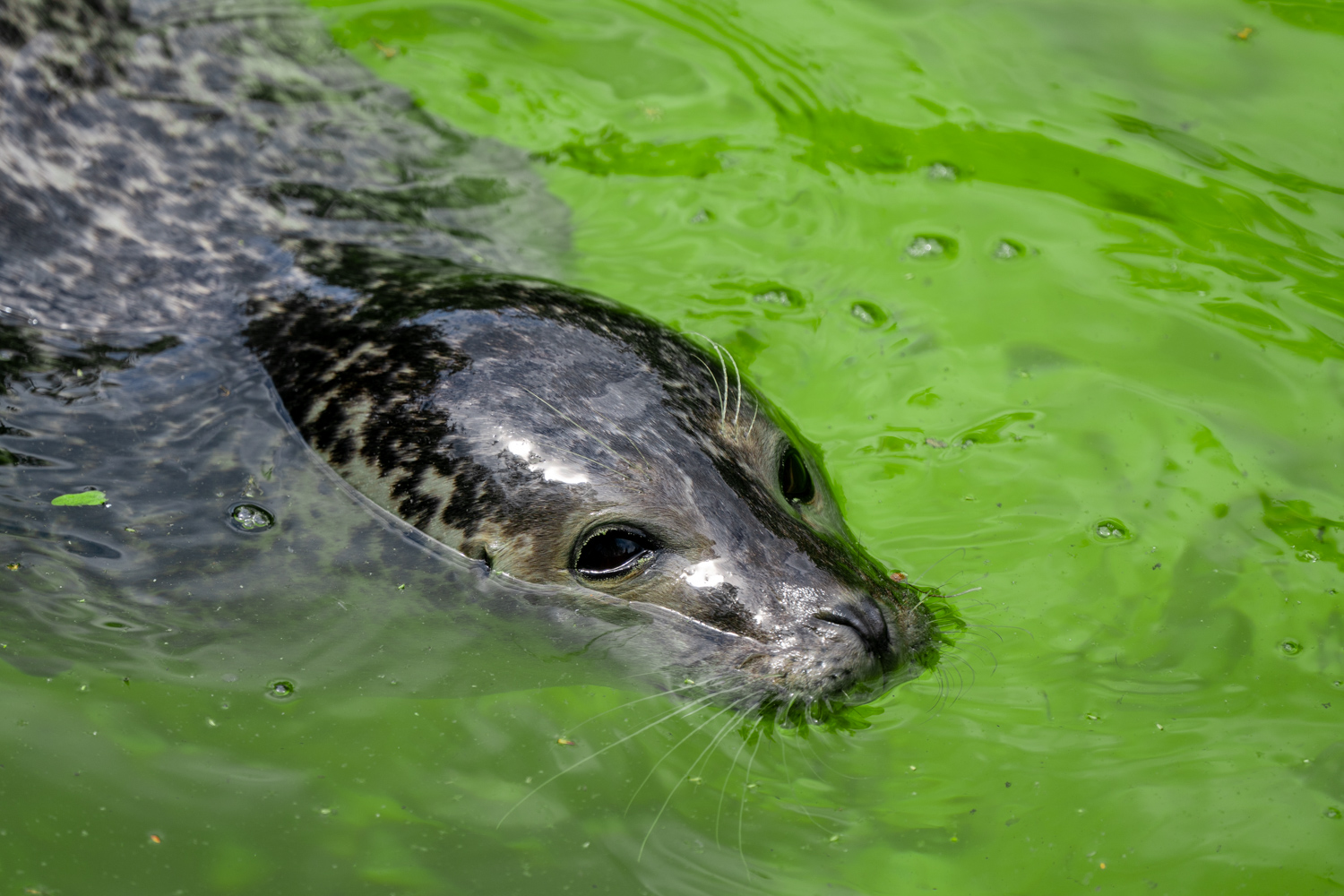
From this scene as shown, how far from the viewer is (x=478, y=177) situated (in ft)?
15.7

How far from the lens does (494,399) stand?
3240 millimetres

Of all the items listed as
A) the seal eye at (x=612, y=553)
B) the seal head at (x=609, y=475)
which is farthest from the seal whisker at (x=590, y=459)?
the seal eye at (x=612, y=553)

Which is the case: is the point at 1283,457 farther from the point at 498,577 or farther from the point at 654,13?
the point at 654,13

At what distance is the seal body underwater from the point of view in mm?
3045

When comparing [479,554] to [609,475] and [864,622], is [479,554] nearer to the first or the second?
[609,475]

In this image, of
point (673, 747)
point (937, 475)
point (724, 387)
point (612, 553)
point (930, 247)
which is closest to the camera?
point (673, 747)

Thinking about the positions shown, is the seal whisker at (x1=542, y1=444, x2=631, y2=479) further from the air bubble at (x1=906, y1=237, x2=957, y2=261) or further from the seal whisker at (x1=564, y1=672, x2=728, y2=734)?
the air bubble at (x1=906, y1=237, x2=957, y2=261)

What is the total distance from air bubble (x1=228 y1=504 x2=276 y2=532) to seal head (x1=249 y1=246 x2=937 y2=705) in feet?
0.83

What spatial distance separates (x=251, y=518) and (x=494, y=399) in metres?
0.82

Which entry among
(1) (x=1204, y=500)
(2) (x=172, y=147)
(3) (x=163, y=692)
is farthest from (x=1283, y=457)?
(2) (x=172, y=147)

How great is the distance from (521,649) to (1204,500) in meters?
2.12

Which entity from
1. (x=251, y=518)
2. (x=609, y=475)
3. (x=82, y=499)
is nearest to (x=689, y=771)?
(x=609, y=475)

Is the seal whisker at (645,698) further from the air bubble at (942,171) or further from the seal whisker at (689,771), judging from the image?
the air bubble at (942,171)

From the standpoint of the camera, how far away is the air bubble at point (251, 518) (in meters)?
3.37
